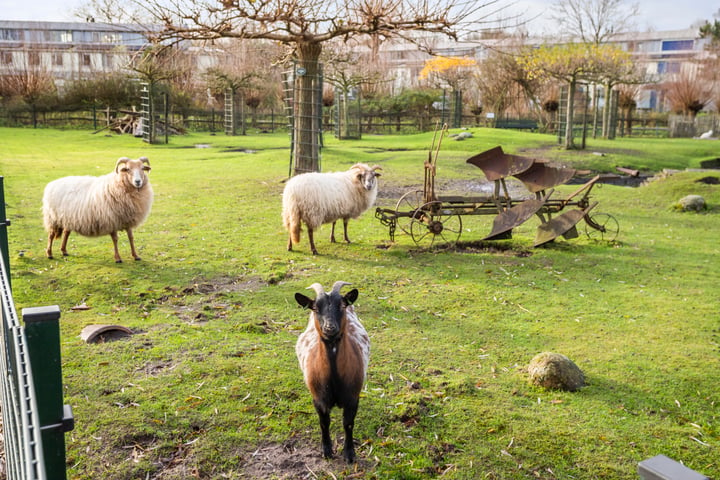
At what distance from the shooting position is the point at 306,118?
1415 cm

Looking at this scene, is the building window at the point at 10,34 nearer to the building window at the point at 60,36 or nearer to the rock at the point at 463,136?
the building window at the point at 60,36

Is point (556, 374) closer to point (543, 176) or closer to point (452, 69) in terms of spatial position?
point (543, 176)

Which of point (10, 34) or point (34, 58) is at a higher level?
point (10, 34)

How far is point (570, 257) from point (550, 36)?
4009 centimetres

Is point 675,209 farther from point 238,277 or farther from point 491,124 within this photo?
point 491,124

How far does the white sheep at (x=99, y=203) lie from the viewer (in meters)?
8.07

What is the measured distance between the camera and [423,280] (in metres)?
7.86

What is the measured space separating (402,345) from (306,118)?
9.39 meters

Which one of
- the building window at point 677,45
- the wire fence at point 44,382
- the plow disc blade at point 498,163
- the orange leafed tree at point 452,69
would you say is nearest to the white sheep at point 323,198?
the plow disc blade at point 498,163

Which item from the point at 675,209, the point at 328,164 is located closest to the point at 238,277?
the point at 675,209

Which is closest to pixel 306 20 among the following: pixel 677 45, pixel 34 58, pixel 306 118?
pixel 306 118

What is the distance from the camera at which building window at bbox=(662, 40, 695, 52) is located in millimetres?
74125

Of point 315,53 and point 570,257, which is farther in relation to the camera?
point 315,53

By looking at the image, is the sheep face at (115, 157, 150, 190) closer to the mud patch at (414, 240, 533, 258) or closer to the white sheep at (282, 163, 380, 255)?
the white sheep at (282, 163, 380, 255)
